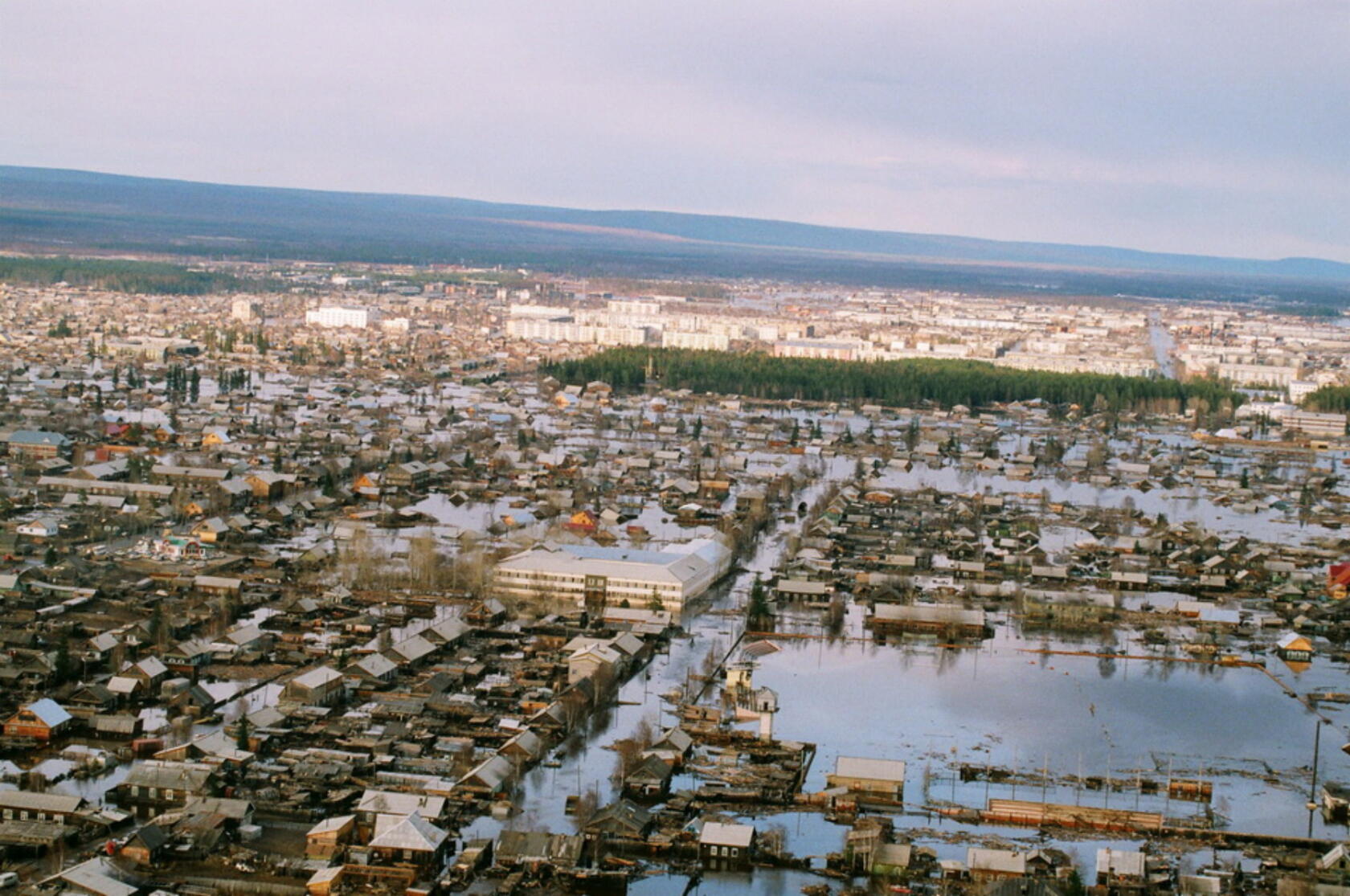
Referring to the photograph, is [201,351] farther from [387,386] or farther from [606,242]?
[606,242]

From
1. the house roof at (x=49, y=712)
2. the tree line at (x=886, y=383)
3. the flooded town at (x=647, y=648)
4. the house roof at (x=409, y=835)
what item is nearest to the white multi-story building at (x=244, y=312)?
the tree line at (x=886, y=383)

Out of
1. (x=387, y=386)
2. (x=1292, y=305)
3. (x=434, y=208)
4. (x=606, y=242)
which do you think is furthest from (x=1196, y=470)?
(x=434, y=208)

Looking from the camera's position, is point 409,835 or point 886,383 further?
point 886,383

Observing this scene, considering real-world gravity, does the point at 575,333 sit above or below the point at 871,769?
below

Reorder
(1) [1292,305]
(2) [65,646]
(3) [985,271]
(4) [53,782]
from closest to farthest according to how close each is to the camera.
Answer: (4) [53,782] < (2) [65,646] < (1) [1292,305] < (3) [985,271]

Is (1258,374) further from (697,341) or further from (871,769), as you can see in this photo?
(871,769)

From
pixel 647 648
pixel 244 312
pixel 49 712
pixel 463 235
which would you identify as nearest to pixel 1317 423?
pixel 647 648

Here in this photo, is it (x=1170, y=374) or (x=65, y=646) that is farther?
(x=1170, y=374)
